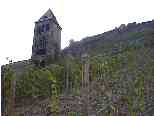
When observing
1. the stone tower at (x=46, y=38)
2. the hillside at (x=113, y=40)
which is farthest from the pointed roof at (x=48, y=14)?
the hillside at (x=113, y=40)

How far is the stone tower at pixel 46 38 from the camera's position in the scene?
22516 millimetres

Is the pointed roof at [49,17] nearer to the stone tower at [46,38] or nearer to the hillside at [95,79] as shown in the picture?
the stone tower at [46,38]

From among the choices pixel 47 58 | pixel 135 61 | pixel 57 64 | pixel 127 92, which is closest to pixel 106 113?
pixel 127 92

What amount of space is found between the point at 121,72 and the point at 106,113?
1.94m

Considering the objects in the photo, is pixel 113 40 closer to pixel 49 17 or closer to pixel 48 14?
pixel 49 17

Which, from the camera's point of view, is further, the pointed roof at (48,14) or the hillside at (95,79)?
the pointed roof at (48,14)

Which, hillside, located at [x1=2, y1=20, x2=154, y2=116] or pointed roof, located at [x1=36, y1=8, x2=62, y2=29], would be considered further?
pointed roof, located at [x1=36, y1=8, x2=62, y2=29]

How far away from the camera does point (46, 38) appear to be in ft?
76.5

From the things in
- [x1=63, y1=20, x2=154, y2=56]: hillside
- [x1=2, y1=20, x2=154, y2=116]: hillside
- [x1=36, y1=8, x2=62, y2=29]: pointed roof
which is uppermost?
[x1=36, y1=8, x2=62, y2=29]: pointed roof

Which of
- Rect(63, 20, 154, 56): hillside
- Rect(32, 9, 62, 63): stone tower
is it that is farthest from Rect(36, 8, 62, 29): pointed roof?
Rect(63, 20, 154, 56): hillside

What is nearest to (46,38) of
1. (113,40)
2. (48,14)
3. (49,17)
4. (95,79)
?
(49,17)

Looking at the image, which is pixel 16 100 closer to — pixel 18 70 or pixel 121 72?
pixel 18 70

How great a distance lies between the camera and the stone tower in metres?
22.5

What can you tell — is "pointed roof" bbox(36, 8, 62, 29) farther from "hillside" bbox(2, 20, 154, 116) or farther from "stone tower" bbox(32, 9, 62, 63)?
"hillside" bbox(2, 20, 154, 116)
